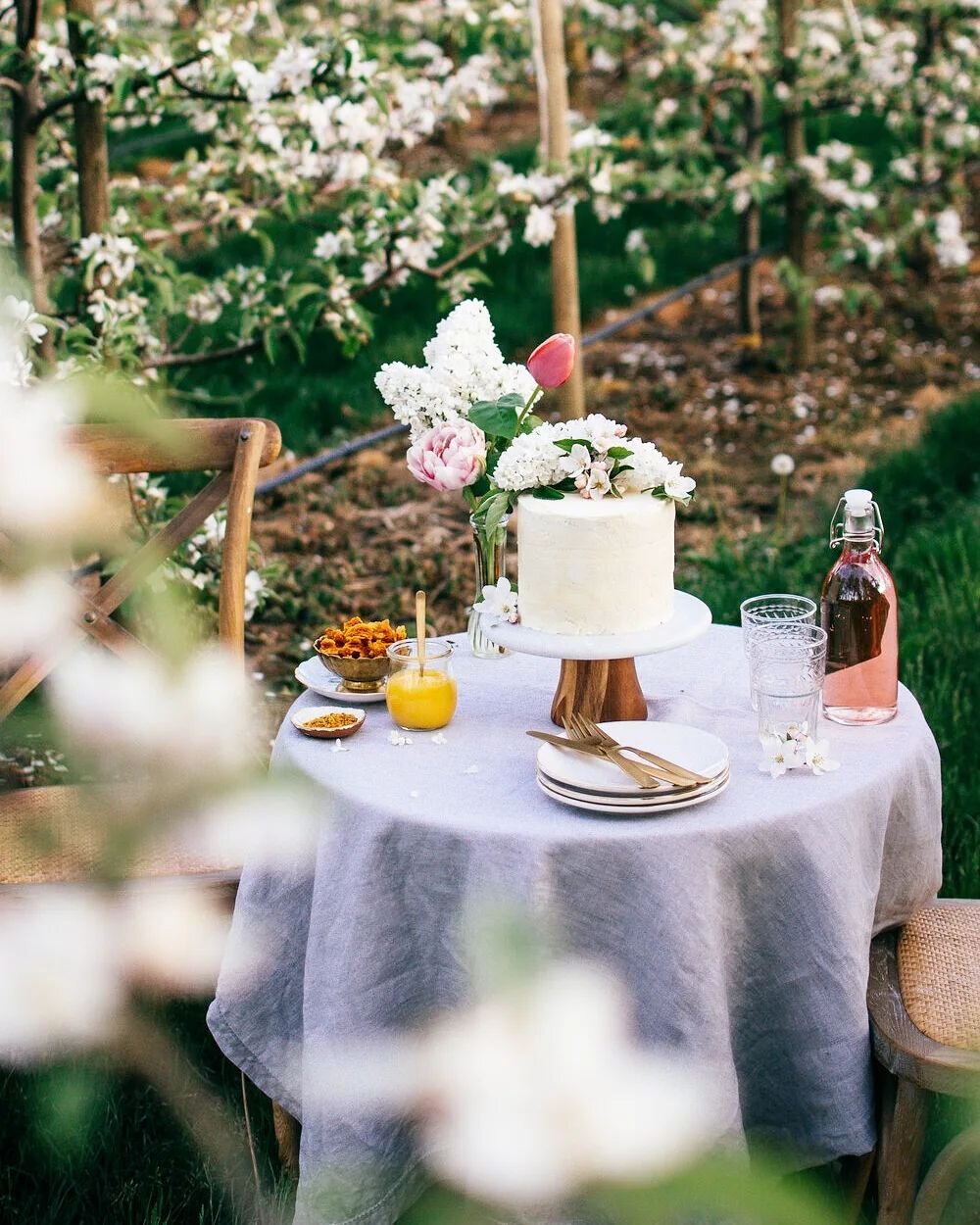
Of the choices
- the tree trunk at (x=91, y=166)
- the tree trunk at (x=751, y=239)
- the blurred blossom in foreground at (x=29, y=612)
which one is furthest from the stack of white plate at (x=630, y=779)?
the tree trunk at (x=751, y=239)

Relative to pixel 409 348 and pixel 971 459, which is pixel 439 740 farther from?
pixel 409 348

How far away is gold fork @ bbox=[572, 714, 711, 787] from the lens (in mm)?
1733

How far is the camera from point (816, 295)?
725 centimetres

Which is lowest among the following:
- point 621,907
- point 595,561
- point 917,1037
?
point 917,1037

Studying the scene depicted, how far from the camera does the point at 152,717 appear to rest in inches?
21.5

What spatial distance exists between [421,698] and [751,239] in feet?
18.9

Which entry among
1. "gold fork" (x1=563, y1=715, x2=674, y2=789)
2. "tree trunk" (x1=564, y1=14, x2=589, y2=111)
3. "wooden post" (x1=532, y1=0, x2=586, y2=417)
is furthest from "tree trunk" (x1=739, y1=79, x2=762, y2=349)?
"gold fork" (x1=563, y1=715, x2=674, y2=789)

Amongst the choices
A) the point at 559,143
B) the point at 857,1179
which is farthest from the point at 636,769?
the point at 559,143

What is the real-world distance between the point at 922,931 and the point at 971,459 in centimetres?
359

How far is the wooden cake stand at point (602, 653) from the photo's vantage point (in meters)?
1.86

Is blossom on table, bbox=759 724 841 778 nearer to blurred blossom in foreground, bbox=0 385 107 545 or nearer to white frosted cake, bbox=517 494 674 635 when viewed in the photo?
white frosted cake, bbox=517 494 674 635

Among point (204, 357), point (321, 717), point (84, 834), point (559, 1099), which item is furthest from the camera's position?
point (204, 357)

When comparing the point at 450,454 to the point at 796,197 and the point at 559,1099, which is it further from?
the point at 796,197

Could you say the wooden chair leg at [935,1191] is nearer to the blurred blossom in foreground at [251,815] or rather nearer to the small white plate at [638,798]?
the small white plate at [638,798]
